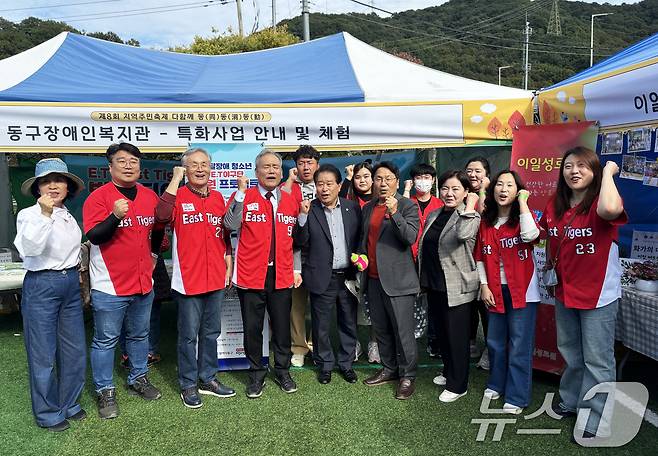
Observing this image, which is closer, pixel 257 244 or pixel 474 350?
pixel 257 244

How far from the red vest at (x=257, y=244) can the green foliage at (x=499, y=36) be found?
2704 centimetres

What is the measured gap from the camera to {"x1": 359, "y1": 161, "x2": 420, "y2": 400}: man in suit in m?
3.11

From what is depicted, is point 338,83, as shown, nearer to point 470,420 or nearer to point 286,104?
point 286,104

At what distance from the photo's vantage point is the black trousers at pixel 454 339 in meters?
3.17

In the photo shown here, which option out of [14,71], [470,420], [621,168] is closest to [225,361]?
[470,420]

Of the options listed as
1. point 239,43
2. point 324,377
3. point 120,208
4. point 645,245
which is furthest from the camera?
point 239,43

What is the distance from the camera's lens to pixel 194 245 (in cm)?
311

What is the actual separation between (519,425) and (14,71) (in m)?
4.66

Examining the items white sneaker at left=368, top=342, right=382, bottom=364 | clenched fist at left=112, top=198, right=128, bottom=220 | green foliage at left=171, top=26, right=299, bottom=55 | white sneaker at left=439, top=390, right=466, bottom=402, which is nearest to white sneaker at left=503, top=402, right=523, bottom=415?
white sneaker at left=439, top=390, right=466, bottom=402

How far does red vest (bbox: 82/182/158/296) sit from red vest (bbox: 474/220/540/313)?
2142 millimetres

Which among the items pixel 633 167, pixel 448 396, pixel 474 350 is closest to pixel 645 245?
pixel 633 167

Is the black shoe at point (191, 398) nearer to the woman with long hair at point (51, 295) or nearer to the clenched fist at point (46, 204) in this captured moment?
the woman with long hair at point (51, 295)

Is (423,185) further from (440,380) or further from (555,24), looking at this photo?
(555,24)

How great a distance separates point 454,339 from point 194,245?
5.88 ft
